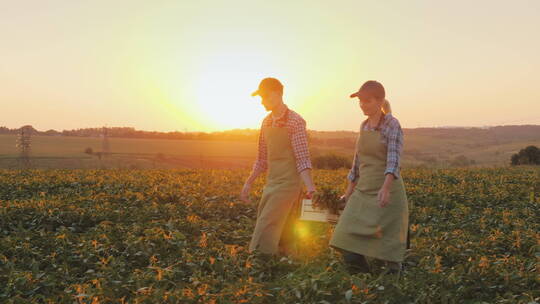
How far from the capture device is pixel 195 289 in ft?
14.3

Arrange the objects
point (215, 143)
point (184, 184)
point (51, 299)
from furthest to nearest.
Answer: point (215, 143) < point (184, 184) < point (51, 299)

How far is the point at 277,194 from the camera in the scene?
5.25m

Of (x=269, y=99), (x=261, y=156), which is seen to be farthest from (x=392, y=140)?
(x=261, y=156)

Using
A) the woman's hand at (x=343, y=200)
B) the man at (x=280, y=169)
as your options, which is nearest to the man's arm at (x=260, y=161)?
the man at (x=280, y=169)

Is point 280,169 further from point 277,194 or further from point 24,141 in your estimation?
point 24,141

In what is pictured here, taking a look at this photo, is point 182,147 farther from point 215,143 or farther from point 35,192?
point 35,192

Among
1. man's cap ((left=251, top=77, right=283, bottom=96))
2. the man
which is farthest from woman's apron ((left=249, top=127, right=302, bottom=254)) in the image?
man's cap ((left=251, top=77, right=283, bottom=96))

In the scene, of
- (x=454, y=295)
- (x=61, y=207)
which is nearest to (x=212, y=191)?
(x=61, y=207)

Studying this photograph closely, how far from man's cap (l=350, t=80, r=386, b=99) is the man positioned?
0.86 m

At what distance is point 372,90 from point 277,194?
157 centimetres

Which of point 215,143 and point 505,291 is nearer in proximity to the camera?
point 505,291

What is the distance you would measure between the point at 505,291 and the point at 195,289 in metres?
3.15

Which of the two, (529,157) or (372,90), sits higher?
(372,90)

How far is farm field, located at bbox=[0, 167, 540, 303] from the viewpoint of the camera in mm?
4207
